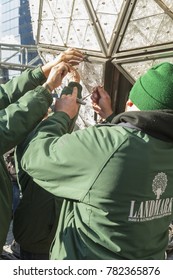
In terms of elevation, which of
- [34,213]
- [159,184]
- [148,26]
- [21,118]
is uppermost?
[148,26]

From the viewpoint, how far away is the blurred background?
9.69ft

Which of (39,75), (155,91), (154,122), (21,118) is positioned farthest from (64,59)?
(154,122)

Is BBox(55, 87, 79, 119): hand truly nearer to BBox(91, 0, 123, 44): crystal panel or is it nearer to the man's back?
the man's back

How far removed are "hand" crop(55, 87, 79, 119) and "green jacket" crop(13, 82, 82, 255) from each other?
1.04 feet

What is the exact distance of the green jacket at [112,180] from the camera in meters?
1.81

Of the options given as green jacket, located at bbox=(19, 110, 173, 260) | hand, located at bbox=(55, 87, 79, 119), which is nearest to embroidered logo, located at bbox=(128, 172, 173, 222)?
green jacket, located at bbox=(19, 110, 173, 260)

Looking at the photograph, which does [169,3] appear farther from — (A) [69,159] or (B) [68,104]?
(A) [69,159]

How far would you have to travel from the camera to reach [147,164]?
1.82 m

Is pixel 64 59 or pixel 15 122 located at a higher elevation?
pixel 64 59

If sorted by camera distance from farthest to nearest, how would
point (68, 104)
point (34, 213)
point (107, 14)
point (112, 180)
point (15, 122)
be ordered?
point (107, 14) < point (34, 213) < point (68, 104) < point (15, 122) < point (112, 180)

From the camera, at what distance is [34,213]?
106 inches

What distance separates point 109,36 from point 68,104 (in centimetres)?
117

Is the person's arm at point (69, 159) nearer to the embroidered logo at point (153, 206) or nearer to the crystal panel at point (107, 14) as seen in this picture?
the embroidered logo at point (153, 206)

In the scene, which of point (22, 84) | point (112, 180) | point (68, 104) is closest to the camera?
point (112, 180)
